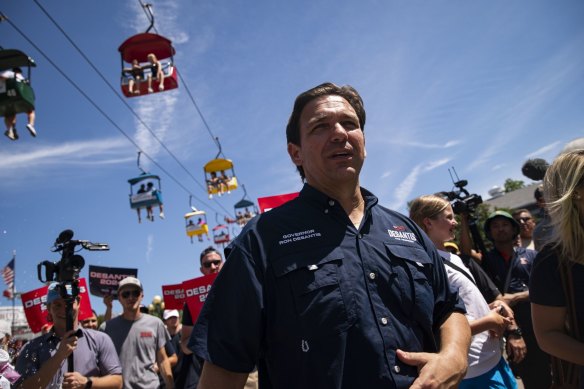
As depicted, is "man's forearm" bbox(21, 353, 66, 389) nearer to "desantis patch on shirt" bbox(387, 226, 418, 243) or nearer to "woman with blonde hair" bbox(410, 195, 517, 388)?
"desantis patch on shirt" bbox(387, 226, 418, 243)

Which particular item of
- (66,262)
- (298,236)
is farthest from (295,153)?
(66,262)

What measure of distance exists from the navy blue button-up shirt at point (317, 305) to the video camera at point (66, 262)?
9.21 feet

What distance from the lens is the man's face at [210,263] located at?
5.63 meters

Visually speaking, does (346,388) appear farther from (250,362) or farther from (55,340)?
(55,340)

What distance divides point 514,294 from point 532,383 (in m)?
0.92

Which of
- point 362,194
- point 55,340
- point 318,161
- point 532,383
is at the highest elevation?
point 318,161

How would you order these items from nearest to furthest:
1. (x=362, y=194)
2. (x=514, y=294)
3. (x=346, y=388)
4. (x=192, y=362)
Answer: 1. (x=346, y=388)
2. (x=362, y=194)
3. (x=514, y=294)
4. (x=192, y=362)

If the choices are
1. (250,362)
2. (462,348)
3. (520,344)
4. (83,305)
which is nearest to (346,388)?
(250,362)

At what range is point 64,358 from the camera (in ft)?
11.5

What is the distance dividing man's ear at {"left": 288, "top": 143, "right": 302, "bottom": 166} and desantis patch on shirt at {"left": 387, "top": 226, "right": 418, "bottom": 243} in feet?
2.08

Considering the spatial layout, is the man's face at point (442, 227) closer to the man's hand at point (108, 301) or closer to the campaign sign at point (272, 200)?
the campaign sign at point (272, 200)

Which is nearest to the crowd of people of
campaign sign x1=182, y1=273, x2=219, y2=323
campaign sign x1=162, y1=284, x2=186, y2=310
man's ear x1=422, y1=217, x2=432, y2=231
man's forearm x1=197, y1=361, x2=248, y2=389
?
man's forearm x1=197, y1=361, x2=248, y2=389

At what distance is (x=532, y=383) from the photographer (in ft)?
13.8

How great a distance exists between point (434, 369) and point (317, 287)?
0.54 m
